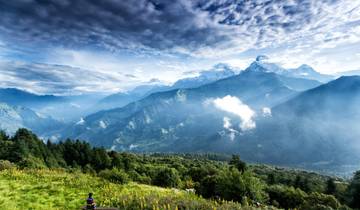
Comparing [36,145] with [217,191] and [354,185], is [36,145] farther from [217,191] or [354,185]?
[354,185]

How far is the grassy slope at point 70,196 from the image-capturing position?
1522 centimetres

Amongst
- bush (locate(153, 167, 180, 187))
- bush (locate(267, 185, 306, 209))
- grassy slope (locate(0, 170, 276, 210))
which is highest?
grassy slope (locate(0, 170, 276, 210))

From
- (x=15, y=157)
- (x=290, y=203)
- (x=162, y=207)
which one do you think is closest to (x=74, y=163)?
(x=15, y=157)

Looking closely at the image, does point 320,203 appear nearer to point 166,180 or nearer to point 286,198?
point 286,198

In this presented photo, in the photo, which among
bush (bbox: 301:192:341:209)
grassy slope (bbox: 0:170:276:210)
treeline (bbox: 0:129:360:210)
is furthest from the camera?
bush (bbox: 301:192:341:209)

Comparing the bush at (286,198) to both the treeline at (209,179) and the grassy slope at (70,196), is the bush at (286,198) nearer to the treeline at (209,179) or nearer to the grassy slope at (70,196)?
the treeline at (209,179)

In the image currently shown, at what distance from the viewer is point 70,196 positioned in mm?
17844

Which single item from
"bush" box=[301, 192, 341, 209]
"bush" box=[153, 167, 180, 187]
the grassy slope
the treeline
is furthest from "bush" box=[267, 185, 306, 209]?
the grassy slope

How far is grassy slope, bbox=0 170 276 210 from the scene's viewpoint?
15.2m

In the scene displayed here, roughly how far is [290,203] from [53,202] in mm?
34454

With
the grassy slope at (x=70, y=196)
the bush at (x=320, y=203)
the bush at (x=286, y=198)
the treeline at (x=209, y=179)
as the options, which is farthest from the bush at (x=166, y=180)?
the grassy slope at (x=70, y=196)

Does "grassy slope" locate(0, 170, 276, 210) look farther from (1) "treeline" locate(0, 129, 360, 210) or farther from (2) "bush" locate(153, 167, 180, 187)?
(2) "bush" locate(153, 167, 180, 187)

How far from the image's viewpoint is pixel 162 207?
14602mm

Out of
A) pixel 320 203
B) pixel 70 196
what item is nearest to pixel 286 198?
pixel 320 203
